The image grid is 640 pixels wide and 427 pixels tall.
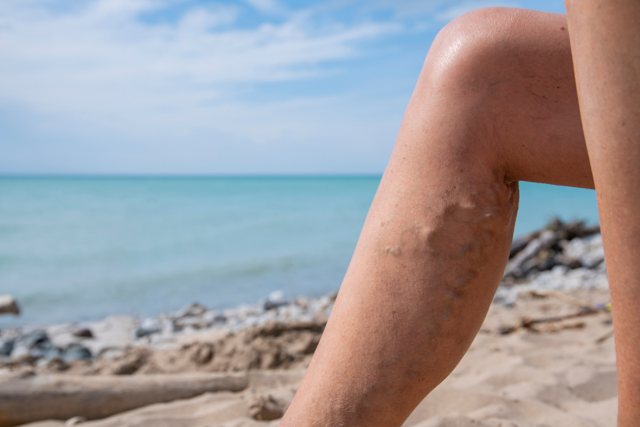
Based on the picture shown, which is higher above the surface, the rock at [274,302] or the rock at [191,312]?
the rock at [274,302]

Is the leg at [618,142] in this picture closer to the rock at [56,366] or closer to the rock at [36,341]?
the rock at [56,366]

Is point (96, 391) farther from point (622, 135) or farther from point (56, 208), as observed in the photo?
point (56, 208)

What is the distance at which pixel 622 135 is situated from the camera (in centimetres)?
54

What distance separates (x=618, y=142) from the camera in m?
0.54

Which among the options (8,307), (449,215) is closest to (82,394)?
(449,215)

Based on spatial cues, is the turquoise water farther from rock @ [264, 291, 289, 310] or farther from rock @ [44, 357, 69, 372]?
rock @ [44, 357, 69, 372]

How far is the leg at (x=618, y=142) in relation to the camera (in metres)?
0.53

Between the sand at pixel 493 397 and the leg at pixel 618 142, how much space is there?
0.99 meters

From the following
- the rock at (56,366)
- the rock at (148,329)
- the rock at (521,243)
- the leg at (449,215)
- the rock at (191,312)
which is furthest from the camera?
the rock at (521,243)

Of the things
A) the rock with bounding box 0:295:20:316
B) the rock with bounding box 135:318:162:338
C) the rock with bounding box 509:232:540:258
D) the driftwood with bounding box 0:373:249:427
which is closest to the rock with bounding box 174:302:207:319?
the rock with bounding box 135:318:162:338

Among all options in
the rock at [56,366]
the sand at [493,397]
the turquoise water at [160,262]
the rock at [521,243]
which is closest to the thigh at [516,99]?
the sand at [493,397]

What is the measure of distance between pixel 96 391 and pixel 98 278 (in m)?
6.50

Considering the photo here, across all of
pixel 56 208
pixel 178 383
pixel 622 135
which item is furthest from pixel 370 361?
pixel 56 208

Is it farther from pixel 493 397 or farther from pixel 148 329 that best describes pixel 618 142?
pixel 148 329
